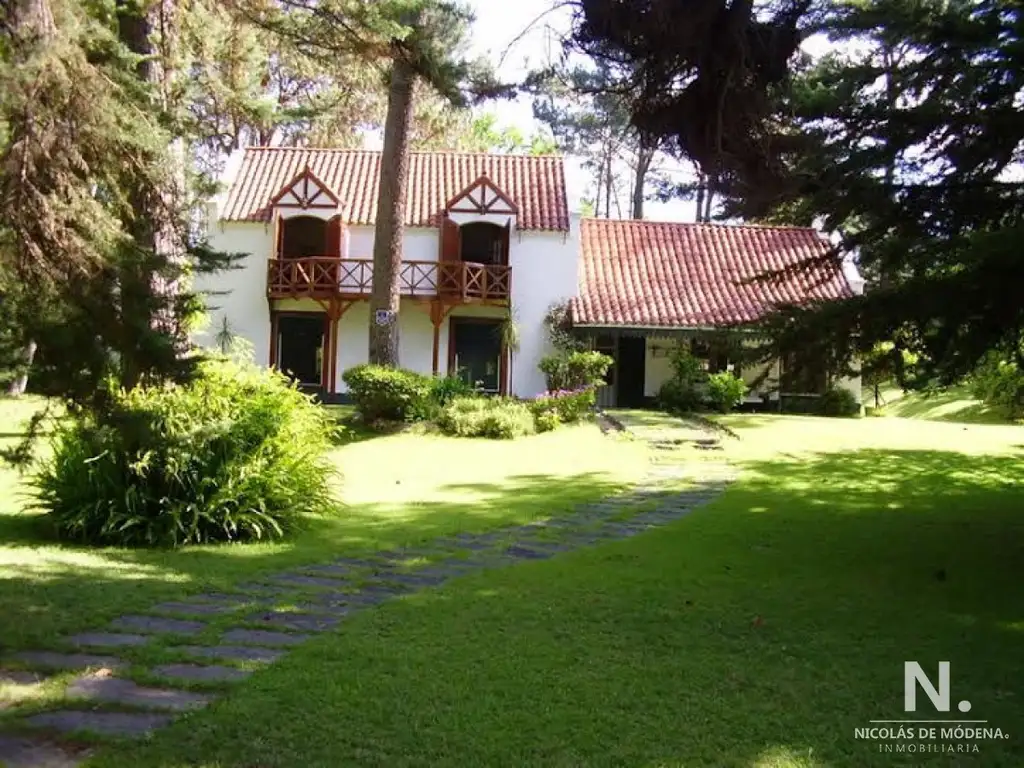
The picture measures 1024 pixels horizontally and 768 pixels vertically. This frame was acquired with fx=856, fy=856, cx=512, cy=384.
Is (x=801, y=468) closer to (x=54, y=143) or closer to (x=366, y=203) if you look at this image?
(x=54, y=143)

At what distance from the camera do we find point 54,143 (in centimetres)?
456

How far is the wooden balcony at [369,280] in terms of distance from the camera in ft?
73.9

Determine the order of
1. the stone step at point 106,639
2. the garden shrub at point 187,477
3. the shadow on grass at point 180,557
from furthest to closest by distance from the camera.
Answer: the garden shrub at point 187,477 → the shadow on grass at point 180,557 → the stone step at point 106,639

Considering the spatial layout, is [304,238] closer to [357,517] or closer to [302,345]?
[302,345]

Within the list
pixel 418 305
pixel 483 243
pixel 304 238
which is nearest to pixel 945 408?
pixel 483 243

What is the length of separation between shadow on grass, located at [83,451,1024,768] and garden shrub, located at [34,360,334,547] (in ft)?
8.84

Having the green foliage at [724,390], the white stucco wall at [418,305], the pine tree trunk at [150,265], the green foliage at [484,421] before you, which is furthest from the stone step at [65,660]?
the white stucco wall at [418,305]

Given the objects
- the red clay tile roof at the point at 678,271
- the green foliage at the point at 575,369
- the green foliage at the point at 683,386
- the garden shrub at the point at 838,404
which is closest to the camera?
the green foliage at the point at 575,369

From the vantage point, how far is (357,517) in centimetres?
908

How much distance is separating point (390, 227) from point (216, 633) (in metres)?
13.5

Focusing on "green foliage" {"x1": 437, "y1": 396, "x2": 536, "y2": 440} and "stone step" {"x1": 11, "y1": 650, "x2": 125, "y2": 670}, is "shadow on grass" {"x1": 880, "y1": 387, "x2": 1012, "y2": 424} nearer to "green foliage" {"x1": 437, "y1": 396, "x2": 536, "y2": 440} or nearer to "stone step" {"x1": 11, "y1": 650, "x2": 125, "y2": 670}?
"green foliage" {"x1": 437, "y1": 396, "x2": 536, "y2": 440}

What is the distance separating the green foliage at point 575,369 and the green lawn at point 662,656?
10639 mm

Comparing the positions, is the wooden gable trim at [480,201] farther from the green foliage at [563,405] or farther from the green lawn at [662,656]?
the green lawn at [662,656]

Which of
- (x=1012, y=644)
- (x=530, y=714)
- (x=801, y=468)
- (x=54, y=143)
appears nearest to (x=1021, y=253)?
(x=1012, y=644)
